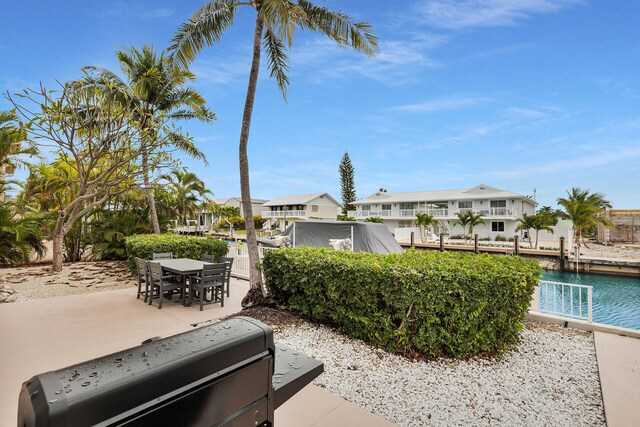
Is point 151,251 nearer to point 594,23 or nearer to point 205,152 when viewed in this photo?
point 205,152

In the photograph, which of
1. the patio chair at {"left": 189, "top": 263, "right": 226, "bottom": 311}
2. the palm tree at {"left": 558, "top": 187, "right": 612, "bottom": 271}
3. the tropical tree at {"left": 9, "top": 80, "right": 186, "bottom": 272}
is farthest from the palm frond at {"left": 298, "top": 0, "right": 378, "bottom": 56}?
the palm tree at {"left": 558, "top": 187, "right": 612, "bottom": 271}

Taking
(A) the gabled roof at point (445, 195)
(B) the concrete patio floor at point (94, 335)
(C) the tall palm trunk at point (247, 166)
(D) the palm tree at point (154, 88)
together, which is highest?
(D) the palm tree at point (154, 88)

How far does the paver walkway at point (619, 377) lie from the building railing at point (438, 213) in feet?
103

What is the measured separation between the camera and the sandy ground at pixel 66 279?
8.16 m

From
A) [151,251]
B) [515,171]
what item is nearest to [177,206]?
[151,251]

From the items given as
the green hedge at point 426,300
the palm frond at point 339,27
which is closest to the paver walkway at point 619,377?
the green hedge at point 426,300

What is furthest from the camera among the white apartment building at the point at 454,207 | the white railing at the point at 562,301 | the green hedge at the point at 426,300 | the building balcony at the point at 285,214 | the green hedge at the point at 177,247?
the building balcony at the point at 285,214

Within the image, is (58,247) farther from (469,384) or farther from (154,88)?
(469,384)

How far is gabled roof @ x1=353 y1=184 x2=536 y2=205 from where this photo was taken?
3416 cm

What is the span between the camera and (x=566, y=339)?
5.15 meters

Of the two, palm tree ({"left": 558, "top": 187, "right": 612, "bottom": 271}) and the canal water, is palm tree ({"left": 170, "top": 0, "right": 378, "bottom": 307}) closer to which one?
the canal water

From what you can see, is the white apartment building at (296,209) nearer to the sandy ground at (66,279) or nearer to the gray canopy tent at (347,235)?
the gray canopy tent at (347,235)

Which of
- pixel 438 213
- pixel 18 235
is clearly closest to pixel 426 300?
pixel 18 235

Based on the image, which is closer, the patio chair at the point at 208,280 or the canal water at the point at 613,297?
the patio chair at the point at 208,280
